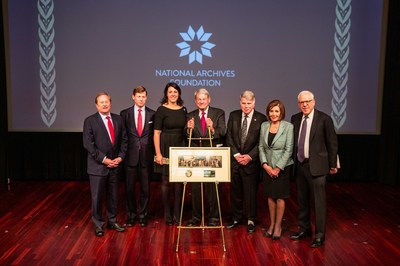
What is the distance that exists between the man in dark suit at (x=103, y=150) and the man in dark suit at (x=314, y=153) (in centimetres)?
180

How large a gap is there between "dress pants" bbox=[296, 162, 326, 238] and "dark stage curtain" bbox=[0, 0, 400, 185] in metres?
2.87

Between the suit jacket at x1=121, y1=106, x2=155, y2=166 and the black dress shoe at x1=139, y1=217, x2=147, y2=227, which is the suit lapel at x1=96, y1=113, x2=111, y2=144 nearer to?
the suit jacket at x1=121, y1=106, x2=155, y2=166

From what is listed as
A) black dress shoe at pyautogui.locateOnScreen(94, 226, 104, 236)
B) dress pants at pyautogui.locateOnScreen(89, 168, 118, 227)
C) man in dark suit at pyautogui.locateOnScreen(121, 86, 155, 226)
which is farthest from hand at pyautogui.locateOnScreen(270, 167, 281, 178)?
black dress shoe at pyautogui.locateOnScreen(94, 226, 104, 236)

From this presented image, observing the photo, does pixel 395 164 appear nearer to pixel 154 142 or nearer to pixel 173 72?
pixel 173 72

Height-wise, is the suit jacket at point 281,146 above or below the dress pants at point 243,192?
above

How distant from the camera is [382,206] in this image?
6066mm

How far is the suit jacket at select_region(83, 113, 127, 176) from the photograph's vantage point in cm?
466

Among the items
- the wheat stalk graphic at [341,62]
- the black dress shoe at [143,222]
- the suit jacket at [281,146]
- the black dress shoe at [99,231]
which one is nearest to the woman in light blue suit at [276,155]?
the suit jacket at [281,146]

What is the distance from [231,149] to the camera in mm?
4902

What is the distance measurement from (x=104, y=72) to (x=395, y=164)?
15.5 feet

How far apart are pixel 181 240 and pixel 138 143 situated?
44.4 inches

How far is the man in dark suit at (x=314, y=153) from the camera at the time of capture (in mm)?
4398

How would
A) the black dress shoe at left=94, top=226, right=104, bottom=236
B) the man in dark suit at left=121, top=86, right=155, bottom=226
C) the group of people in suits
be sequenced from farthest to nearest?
the man in dark suit at left=121, top=86, right=155, bottom=226 < the black dress shoe at left=94, top=226, right=104, bottom=236 < the group of people in suits

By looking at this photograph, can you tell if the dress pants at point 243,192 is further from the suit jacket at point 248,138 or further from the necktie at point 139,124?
the necktie at point 139,124
